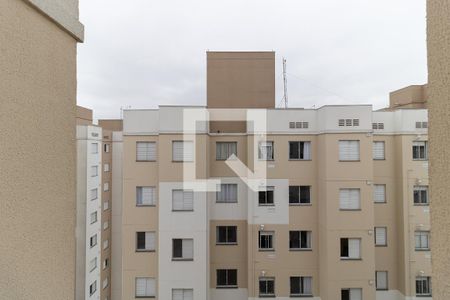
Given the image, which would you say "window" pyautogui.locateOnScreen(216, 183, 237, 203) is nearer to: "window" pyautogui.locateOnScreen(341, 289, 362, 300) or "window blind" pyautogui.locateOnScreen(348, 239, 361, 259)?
"window blind" pyautogui.locateOnScreen(348, 239, 361, 259)

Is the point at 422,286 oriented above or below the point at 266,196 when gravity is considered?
below

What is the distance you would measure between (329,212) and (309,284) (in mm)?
2892

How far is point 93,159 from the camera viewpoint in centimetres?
1653

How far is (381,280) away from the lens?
11172mm

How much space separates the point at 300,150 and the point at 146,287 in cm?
759

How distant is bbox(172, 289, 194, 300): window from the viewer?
10.1 metres

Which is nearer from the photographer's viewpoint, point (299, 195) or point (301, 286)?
point (301, 286)

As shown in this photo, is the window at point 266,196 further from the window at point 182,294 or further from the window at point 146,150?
the window at point 146,150

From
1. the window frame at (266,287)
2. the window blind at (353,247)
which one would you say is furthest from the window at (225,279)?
the window blind at (353,247)

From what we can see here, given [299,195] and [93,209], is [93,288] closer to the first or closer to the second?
[93,209]

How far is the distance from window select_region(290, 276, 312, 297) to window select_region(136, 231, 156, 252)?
17.4 feet

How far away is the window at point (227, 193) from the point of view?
36.3 ft

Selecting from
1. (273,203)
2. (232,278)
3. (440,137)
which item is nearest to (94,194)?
(232,278)

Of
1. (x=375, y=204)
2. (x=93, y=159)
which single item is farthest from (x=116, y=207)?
(x=375, y=204)
